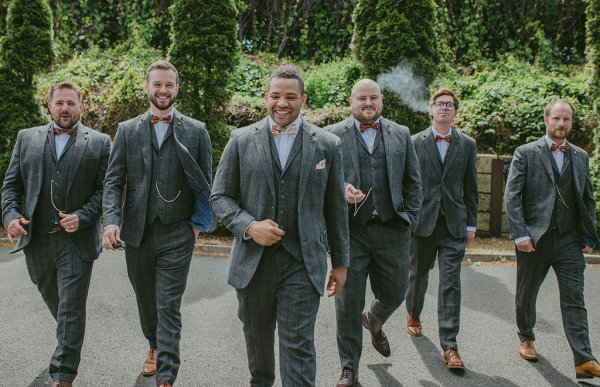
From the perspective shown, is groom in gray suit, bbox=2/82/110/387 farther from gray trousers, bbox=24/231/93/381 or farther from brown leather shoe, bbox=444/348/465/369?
brown leather shoe, bbox=444/348/465/369

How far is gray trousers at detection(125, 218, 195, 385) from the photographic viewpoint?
436cm

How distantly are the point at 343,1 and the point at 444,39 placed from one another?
10.4ft

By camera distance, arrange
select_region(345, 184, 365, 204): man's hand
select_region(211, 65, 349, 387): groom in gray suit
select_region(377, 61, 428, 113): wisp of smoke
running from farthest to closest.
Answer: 1. select_region(377, 61, 428, 113): wisp of smoke
2. select_region(345, 184, 365, 204): man's hand
3. select_region(211, 65, 349, 387): groom in gray suit

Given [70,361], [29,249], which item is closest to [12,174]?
[29,249]

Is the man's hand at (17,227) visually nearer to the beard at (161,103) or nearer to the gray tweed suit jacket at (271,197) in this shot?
the beard at (161,103)

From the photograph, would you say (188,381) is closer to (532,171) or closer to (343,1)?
(532,171)

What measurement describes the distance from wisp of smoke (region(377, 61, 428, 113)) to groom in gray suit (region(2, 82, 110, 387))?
6.79 meters

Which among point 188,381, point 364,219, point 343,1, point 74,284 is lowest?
point 188,381

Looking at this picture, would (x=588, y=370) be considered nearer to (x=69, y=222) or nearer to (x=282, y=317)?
(x=282, y=317)

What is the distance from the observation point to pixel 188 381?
477cm

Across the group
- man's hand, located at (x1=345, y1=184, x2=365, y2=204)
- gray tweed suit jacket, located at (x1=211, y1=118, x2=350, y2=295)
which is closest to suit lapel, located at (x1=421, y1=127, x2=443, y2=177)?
man's hand, located at (x1=345, y1=184, x2=365, y2=204)

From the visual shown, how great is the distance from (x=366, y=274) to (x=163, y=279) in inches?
62.1

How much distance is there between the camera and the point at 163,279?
15.0 ft

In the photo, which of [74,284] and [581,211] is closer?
Result: [74,284]
